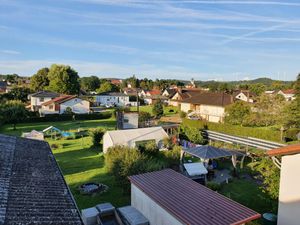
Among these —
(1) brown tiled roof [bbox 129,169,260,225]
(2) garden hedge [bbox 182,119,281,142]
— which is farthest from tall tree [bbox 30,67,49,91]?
(1) brown tiled roof [bbox 129,169,260,225]

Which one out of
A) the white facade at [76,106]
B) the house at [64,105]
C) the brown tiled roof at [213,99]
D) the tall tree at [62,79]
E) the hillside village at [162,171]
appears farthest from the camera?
the tall tree at [62,79]

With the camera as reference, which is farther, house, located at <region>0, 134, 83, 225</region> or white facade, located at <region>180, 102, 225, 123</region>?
white facade, located at <region>180, 102, 225, 123</region>

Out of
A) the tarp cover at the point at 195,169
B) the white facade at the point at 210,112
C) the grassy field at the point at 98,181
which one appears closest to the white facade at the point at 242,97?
the white facade at the point at 210,112

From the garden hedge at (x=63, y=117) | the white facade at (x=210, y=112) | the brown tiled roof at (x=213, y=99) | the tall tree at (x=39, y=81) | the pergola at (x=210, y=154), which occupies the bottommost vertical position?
the garden hedge at (x=63, y=117)

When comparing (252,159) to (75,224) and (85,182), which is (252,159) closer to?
(85,182)

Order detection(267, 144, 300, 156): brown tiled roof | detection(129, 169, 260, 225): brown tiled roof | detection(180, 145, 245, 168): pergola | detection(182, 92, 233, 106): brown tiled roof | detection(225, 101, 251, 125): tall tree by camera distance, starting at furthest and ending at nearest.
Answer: detection(182, 92, 233, 106): brown tiled roof, detection(225, 101, 251, 125): tall tree, detection(180, 145, 245, 168): pergola, detection(267, 144, 300, 156): brown tiled roof, detection(129, 169, 260, 225): brown tiled roof

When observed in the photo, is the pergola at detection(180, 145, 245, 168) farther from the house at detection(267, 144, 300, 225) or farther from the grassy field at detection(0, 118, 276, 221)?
the house at detection(267, 144, 300, 225)

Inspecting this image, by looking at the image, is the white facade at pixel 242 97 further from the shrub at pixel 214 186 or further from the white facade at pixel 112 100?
the shrub at pixel 214 186

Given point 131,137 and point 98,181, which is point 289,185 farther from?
point 131,137
